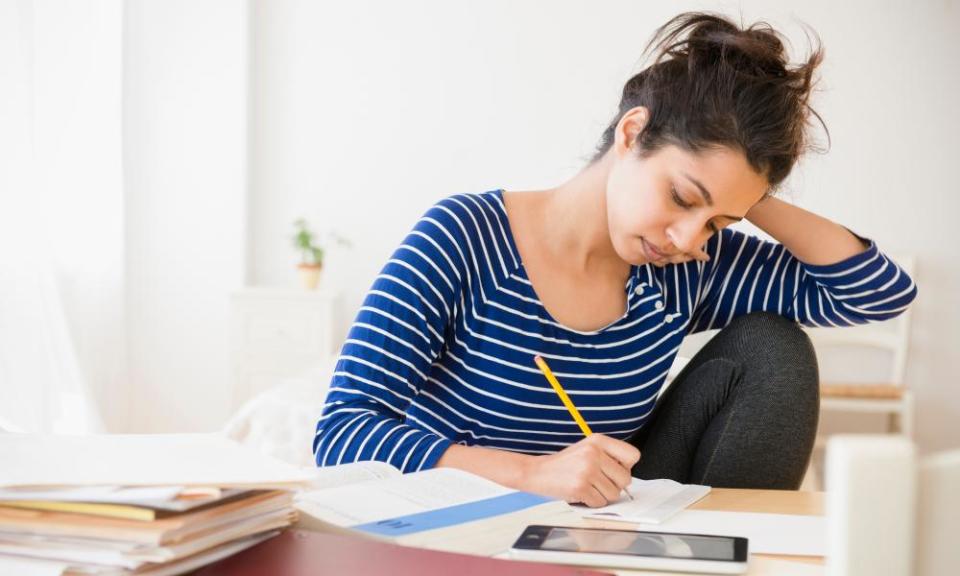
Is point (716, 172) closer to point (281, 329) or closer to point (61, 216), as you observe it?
point (61, 216)

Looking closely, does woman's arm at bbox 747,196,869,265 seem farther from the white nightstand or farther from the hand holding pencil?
the white nightstand

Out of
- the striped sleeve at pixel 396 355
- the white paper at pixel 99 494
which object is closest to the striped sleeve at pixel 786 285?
the striped sleeve at pixel 396 355

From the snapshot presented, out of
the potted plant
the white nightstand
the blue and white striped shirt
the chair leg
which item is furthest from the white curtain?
the chair leg

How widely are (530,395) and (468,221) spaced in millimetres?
249

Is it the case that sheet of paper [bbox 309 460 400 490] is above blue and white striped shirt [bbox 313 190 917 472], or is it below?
below

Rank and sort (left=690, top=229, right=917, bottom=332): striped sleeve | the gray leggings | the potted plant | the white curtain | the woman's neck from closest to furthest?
the gray leggings → the woman's neck → (left=690, top=229, right=917, bottom=332): striped sleeve → the white curtain → the potted plant

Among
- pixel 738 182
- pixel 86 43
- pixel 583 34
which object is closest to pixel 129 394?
pixel 86 43

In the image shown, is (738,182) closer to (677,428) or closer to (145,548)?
(677,428)

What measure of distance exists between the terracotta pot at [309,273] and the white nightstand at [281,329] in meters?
0.11

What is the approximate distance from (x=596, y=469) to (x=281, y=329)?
3.08 metres

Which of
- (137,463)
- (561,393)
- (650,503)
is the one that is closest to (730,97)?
(561,393)

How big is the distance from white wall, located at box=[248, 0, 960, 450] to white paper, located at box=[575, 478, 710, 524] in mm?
3027

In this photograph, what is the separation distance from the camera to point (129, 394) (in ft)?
13.7

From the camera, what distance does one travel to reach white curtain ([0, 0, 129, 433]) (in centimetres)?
286
